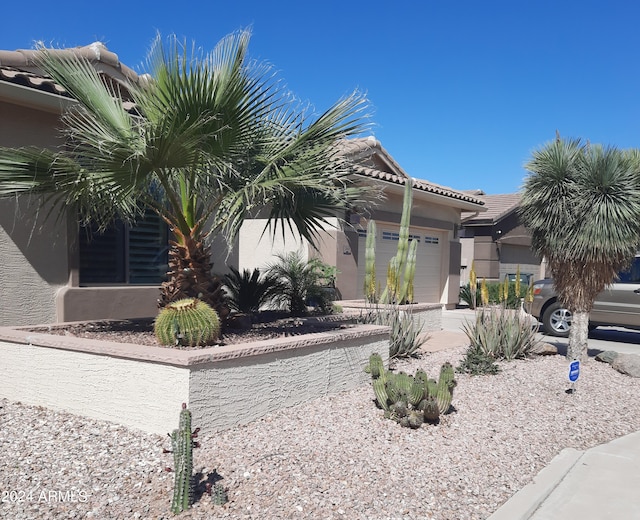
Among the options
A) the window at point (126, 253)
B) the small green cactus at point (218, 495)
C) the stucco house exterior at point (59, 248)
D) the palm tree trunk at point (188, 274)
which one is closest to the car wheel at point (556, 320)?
the stucco house exterior at point (59, 248)

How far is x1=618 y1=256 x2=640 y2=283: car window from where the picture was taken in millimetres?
13176

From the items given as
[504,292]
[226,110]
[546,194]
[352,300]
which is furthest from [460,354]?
[226,110]

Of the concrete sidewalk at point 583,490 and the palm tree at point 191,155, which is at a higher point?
the palm tree at point 191,155

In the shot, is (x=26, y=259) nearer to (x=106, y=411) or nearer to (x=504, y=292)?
(x=106, y=411)

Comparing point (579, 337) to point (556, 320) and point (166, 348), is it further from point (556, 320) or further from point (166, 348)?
point (166, 348)

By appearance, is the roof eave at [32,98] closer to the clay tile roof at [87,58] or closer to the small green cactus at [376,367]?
the clay tile roof at [87,58]

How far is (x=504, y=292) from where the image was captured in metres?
9.74

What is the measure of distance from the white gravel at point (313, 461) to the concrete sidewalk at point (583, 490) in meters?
0.13

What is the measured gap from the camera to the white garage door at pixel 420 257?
14961 mm

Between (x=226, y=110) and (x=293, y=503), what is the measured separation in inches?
155

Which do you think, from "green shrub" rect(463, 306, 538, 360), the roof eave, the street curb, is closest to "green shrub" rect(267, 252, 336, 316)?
"green shrub" rect(463, 306, 538, 360)

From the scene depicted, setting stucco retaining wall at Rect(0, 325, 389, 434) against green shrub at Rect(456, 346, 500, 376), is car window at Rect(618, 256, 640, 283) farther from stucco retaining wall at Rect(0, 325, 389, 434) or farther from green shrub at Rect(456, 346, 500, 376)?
stucco retaining wall at Rect(0, 325, 389, 434)

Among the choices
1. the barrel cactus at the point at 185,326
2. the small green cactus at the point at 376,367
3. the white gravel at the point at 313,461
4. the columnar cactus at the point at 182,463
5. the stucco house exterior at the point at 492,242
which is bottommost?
the white gravel at the point at 313,461

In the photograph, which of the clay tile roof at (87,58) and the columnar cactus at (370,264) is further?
the columnar cactus at (370,264)
